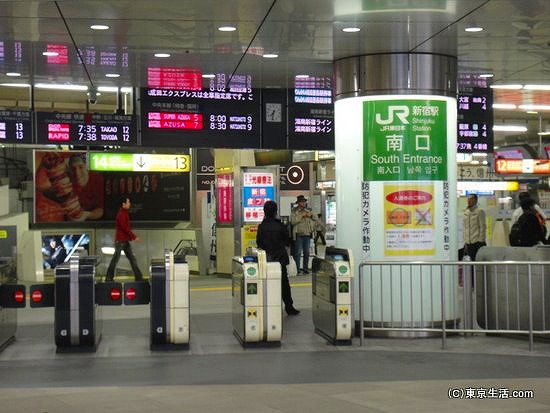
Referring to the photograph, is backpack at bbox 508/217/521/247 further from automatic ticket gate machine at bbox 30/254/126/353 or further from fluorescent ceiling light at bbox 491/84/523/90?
automatic ticket gate machine at bbox 30/254/126/353

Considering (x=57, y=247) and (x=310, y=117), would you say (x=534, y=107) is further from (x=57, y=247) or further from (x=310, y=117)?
(x=57, y=247)

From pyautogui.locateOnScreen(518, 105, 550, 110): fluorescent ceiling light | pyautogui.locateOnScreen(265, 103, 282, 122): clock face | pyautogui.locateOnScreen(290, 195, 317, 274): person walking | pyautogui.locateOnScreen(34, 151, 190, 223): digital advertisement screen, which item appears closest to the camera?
pyautogui.locateOnScreen(265, 103, 282, 122): clock face

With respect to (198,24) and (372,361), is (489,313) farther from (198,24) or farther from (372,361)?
(198,24)

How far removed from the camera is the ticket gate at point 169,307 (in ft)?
33.2

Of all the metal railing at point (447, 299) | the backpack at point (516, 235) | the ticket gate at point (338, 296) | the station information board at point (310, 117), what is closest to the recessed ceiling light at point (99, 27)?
the ticket gate at point (338, 296)

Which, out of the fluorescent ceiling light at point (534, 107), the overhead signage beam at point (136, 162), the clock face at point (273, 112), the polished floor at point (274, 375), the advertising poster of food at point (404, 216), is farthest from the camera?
the fluorescent ceiling light at point (534, 107)

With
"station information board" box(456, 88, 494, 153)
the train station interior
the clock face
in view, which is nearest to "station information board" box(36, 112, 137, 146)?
the train station interior

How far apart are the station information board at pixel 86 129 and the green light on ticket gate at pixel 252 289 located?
5.12 m

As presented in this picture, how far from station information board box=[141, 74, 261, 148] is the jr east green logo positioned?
11.9ft

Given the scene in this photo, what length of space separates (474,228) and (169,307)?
7.72 m

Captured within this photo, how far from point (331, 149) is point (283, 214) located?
13658 mm

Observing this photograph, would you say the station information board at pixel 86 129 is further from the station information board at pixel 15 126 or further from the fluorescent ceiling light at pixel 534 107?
the fluorescent ceiling light at pixel 534 107

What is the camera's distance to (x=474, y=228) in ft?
53.1

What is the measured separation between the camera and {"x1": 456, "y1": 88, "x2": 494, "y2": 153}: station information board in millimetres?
16047
